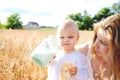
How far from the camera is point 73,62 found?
3139mm

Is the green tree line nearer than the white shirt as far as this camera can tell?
No

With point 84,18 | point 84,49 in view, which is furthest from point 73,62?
point 84,18

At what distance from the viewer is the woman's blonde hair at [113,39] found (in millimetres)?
2959

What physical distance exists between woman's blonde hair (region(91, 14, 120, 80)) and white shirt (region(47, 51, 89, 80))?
21 cm

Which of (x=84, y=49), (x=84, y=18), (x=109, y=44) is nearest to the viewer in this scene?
(x=109, y=44)

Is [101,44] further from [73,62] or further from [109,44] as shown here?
[73,62]

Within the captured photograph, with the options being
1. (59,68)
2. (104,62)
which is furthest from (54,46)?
(104,62)

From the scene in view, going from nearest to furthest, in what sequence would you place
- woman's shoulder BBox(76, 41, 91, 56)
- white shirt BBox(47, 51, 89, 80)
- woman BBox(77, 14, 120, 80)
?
woman BBox(77, 14, 120, 80) < white shirt BBox(47, 51, 89, 80) < woman's shoulder BBox(76, 41, 91, 56)

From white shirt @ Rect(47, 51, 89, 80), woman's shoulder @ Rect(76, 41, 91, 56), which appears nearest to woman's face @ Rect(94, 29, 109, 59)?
white shirt @ Rect(47, 51, 89, 80)

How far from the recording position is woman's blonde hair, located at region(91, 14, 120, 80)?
296cm

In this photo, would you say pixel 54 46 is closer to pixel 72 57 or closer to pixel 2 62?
pixel 72 57

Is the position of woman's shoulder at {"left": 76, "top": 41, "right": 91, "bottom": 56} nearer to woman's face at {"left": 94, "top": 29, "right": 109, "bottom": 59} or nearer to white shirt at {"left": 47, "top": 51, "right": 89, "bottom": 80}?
white shirt at {"left": 47, "top": 51, "right": 89, "bottom": 80}

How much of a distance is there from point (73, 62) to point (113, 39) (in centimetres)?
38

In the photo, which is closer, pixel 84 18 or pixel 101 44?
pixel 101 44
